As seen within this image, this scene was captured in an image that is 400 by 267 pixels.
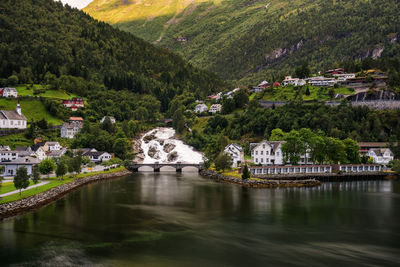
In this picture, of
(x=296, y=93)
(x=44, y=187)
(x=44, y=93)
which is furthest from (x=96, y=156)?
(x=296, y=93)

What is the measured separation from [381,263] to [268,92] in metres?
117

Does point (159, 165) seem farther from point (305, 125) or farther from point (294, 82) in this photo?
point (294, 82)

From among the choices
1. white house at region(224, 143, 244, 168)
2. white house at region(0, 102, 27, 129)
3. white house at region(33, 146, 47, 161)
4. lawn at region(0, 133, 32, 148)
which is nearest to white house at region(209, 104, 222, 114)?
white house at region(224, 143, 244, 168)

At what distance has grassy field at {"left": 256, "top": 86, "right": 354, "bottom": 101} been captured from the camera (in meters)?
127

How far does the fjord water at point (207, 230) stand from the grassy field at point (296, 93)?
7198cm

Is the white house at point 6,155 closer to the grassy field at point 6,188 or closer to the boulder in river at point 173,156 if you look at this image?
the grassy field at point 6,188

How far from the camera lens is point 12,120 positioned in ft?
343

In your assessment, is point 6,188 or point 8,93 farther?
point 8,93

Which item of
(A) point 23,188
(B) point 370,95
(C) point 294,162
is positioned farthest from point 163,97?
(A) point 23,188

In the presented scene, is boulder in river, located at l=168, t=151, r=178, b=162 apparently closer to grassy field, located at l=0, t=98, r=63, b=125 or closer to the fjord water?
grassy field, located at l=0, t=98, r=63, b=125

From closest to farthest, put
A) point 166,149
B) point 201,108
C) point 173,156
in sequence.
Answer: point 173,156 < point 166,149 < point 201,108

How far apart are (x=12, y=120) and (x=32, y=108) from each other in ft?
53.3

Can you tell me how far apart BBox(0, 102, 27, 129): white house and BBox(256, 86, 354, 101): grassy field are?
268ft

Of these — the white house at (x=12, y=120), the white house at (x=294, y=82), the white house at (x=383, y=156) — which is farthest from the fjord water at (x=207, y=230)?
the white house at (x=294, y=82)
